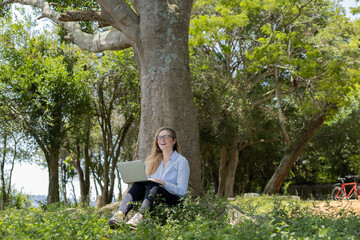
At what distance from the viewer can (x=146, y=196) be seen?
528 centimetres

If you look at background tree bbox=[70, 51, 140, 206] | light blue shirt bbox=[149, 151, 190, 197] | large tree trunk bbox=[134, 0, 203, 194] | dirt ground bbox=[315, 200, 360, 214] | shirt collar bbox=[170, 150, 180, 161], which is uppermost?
background tree bbox=[70, 51, 140, 206]

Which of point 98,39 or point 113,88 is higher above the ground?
point 113,88

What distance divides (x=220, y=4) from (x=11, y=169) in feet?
40.4

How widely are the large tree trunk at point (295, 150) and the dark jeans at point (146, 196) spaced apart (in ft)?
40.7

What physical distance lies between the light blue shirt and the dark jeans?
10 centimetres

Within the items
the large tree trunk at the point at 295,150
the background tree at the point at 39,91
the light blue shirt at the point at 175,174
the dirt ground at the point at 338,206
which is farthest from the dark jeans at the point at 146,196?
the large tree trunk at the point at 295,150

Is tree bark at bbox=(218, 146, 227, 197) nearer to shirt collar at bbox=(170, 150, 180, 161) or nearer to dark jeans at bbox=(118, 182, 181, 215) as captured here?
shirt collar at bbox=(170, 150, 180, 161)

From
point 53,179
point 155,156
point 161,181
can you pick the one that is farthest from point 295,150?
point 161,181

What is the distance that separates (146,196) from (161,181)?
0.30 metres

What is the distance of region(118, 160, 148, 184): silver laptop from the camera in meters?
5.48

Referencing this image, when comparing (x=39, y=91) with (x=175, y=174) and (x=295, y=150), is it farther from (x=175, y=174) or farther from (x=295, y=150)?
(x=175, y=174)

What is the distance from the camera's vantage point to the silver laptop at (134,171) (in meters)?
5.48

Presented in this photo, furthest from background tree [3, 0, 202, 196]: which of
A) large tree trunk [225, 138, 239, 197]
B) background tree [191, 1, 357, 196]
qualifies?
large tree trunk [225, 138, 239, 197]

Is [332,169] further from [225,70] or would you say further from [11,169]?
[11,169]
